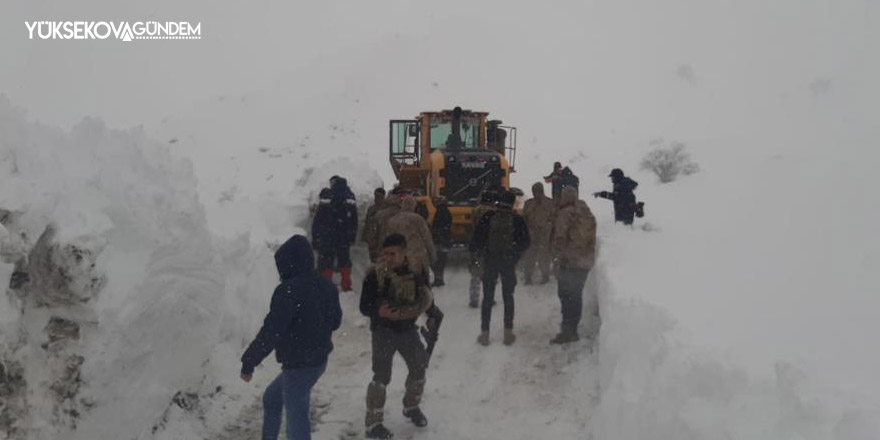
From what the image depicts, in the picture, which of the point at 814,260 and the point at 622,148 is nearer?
the point at 814,260

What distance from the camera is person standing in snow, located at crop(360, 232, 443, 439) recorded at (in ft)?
18.2

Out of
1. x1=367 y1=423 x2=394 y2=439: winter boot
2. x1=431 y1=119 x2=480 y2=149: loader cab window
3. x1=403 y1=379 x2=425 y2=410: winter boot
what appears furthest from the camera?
x1=431 y1=119 x2=480 y2=149: loader cab window

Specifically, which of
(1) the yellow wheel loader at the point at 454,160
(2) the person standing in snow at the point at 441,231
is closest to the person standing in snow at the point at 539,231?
(1) the yellow wheel loader at the point at 454,160

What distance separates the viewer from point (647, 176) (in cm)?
3391

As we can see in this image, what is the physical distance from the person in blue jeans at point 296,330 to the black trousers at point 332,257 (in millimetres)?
5142

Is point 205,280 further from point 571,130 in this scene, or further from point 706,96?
point 706,96

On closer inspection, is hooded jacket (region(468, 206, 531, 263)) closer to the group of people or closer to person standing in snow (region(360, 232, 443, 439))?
the group of people

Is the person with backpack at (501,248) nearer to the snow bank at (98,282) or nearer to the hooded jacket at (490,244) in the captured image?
the hooded jacket at (490,244)

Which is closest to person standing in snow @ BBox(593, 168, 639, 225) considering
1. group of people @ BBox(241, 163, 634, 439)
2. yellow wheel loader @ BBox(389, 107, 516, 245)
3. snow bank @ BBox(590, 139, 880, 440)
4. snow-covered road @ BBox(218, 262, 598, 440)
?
snow bank @ BBox(590, 139, 880, 440)

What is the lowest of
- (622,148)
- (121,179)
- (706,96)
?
(121,179)

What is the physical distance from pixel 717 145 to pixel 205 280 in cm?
3772

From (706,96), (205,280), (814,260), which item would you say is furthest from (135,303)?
(706,96)

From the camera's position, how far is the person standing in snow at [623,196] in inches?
476

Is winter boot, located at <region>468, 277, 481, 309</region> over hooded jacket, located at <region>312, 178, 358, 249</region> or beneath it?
beneath
